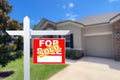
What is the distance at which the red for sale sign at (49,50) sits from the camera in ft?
13.4

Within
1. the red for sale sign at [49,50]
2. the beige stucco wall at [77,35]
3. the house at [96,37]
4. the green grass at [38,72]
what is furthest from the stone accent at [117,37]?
the red for sale sign at [49,50]

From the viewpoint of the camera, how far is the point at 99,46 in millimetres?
20531

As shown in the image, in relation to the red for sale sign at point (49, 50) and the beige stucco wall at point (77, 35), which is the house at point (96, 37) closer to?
the beige stucco wall at point (77, 35)

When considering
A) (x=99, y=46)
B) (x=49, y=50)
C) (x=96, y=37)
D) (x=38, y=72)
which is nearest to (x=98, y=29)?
(x=96, y=37)

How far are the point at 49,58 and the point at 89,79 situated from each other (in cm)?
865

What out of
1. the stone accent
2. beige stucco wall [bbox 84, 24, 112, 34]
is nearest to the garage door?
beige stucco wall [bbox 84, 24, 112, 34]

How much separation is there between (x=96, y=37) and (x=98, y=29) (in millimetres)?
975

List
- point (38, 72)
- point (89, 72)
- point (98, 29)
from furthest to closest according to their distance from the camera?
point (98, 29)
point (38, 72)
point (89, 72)

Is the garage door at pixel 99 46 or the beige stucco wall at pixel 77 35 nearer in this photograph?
the garage door at pixel 99 46

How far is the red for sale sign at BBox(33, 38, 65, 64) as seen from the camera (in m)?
4.07

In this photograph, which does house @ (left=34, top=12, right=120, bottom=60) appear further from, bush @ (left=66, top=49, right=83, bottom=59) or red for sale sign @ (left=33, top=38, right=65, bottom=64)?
red for sale sign @ (left=33, top=38, right=65, bottom=64)

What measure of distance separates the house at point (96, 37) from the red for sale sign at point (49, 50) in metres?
14.6

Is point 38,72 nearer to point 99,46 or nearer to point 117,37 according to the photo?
point 117,37

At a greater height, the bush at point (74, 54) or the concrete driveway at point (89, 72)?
the bush at point (74, 54)
